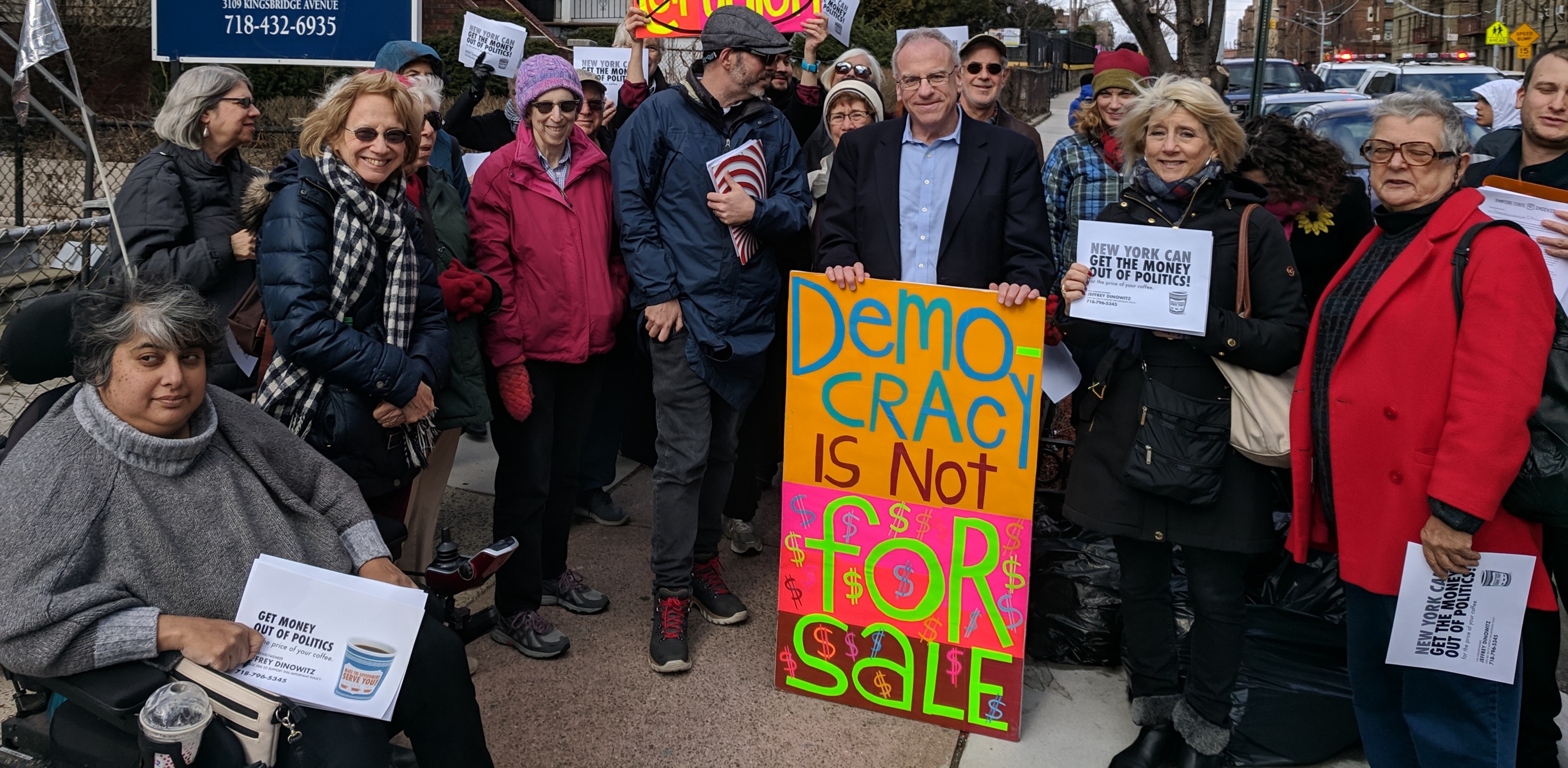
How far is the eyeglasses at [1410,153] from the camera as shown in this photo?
2588mm

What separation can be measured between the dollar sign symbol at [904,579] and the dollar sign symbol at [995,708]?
0.38m

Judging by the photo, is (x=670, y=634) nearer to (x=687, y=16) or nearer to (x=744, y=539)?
(x=744, y=539)

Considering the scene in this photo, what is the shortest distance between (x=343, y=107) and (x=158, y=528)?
1.30 m

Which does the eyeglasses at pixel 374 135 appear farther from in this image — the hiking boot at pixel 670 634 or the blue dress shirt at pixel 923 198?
the hiking boot at pixel 670 634

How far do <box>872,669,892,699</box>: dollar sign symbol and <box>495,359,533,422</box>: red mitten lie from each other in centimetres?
139

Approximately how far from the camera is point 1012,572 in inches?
128

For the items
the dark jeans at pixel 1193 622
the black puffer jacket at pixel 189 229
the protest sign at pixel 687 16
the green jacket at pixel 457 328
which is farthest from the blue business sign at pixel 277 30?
the dark jeans at pixel 1193 622

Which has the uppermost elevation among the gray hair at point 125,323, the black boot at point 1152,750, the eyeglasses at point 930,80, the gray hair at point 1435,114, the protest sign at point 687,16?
the protest sign at point 687,16

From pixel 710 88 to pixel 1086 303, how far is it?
1434 mm

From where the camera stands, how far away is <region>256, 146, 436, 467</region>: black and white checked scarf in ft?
9.99

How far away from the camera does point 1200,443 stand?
2.91 m

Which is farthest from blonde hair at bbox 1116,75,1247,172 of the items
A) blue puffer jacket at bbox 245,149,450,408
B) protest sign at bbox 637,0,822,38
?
protest sign at bbox 637,0,822,38

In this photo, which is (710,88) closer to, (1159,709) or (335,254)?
(335,254)

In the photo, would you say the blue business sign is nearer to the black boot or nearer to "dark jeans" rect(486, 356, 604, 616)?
"dark jeans" rect(486, 356, 604, 616)
